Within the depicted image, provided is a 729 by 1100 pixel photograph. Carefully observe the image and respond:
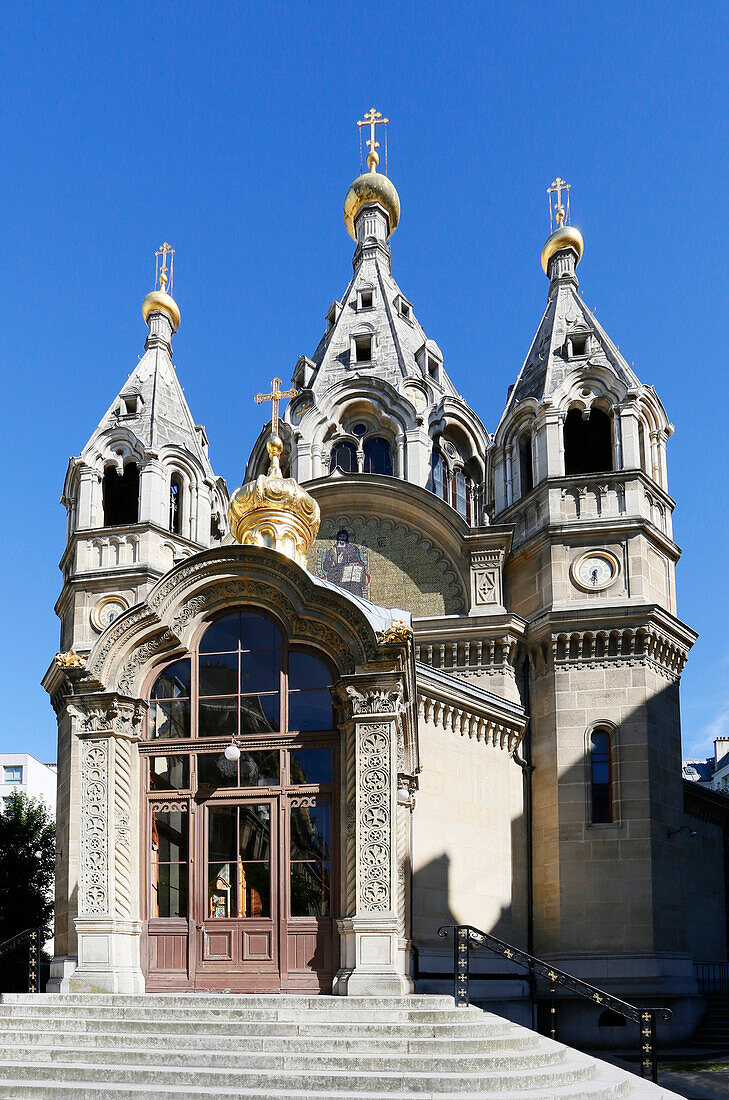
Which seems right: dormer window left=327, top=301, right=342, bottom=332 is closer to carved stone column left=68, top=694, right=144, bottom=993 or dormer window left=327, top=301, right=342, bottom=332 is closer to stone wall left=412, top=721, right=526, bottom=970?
stone wall left=412, top=721, right=526, bottom=970

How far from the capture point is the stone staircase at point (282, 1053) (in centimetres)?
1120

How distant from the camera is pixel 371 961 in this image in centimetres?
1355

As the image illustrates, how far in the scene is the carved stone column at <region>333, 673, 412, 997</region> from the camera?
532 inches

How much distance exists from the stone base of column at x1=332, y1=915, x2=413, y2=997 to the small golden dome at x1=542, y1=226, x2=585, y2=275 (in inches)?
991

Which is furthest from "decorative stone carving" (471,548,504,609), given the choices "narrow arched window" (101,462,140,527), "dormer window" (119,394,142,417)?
"dormer window" (119,394,142,417)

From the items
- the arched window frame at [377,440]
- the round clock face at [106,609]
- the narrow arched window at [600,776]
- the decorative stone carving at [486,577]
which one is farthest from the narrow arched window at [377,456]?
the narrow arched window at [600,776]

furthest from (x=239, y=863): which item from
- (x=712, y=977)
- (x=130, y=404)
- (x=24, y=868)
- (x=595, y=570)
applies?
(x=24, y=868)

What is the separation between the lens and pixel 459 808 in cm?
2383

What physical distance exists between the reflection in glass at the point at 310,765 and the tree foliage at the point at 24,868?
1008 inches

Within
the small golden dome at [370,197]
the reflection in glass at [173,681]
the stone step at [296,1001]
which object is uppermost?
the small golden dome at [370,197]

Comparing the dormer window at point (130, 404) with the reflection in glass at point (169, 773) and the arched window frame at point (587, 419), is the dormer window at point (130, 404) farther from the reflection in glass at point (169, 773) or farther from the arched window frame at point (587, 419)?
the reflection in glass at point (169, 773)

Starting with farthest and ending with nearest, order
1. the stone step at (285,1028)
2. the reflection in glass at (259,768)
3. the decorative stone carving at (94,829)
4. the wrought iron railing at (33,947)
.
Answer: the wrought iron railing at (33,947) < the reflection in glass at (259,768) < the decorative stone carving at (94,829) < the stone step at (285,1028)

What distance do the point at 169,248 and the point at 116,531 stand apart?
39.3ft

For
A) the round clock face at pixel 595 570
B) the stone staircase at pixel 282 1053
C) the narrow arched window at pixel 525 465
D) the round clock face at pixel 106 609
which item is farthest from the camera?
the narrow arched window at pixel 525 465
